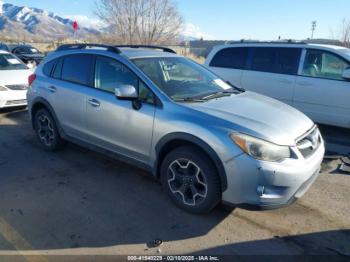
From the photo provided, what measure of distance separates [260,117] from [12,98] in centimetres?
642

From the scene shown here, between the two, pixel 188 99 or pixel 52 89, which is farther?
pixel 52 89

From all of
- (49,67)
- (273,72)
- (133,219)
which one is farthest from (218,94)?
(273,72)

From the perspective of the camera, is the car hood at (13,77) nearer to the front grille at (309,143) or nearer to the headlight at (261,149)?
the headlight at (261,149)

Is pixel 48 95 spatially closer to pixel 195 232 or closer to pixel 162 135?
pixel 162 135

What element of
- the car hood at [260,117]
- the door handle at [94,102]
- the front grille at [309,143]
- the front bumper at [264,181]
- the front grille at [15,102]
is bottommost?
the front grille at [15,102]

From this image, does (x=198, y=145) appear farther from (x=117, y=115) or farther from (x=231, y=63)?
(x=231, y=63)

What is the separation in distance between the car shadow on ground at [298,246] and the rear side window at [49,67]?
374 cm

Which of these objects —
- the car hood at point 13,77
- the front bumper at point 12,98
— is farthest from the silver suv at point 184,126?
the car hood at point 13,77

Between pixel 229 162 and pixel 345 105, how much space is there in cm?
410

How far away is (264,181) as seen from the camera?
2984 millimetres

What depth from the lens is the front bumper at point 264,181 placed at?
2973 millimetres

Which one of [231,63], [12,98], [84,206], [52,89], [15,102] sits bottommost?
[84,206]

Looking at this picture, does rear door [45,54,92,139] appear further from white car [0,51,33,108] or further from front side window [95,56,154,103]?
white car [0,51,33,108]

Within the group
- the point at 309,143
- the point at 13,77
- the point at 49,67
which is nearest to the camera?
the point at 309,143
